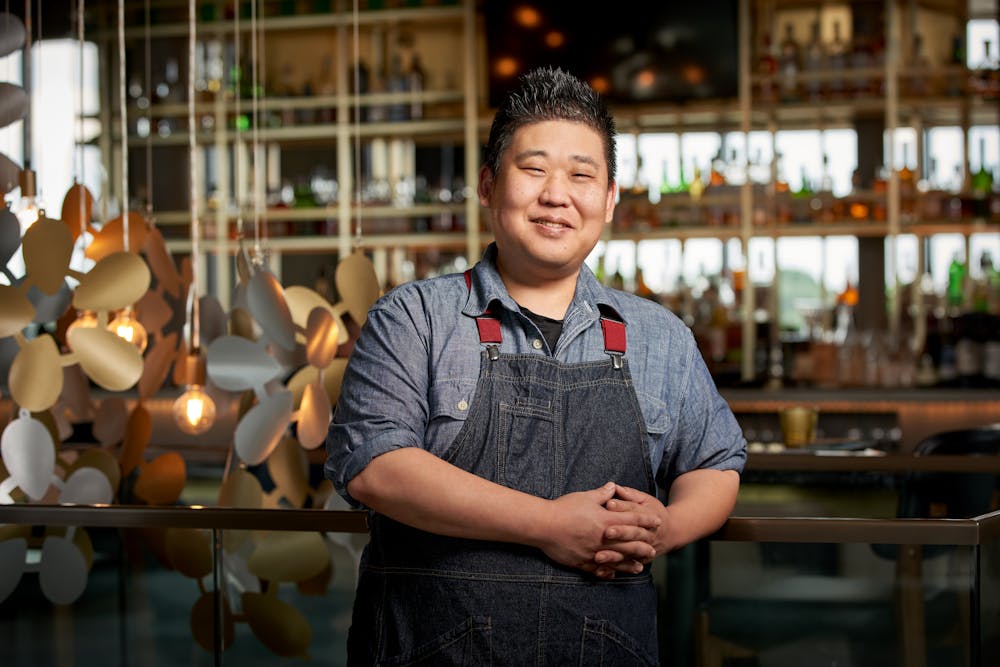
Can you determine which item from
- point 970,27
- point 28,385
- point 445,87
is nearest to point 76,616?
point 28,385

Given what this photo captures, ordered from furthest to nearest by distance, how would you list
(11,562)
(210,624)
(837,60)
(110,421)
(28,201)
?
(837,60), (110,421), (28,201), (11,562), (210,624)

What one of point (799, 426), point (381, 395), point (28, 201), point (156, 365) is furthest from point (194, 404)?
point (799, 426)

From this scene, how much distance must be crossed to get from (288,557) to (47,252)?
84 centimetres

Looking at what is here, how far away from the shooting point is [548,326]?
4.98 feet

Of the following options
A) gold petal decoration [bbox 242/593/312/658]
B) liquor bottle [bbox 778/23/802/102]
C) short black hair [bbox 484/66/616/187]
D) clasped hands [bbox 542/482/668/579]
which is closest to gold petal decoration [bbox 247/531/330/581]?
gold petal decoration [bbox 242/593/312/658]

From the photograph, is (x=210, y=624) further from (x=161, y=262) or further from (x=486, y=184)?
(x=161, y=262)

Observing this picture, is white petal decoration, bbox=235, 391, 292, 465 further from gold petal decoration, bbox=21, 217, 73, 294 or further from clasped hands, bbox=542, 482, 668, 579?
clasped hands, bbox=542, 482, 668, 579

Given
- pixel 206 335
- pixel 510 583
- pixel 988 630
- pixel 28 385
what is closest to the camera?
pixel 510 583

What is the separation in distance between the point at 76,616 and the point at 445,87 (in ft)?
13.9

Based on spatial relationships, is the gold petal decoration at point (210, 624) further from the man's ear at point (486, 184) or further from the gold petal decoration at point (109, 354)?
the man's ear at point (486, 184)

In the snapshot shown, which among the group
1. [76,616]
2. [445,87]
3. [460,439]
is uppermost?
[445,87]

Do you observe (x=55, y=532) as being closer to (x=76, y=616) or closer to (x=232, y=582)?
(x=76, y=616)

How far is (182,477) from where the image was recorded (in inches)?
115

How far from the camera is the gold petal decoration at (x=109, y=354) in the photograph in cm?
240
